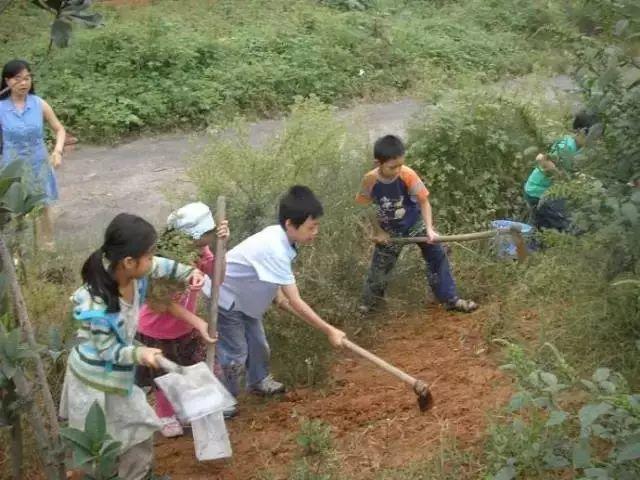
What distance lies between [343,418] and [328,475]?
0.57 meters

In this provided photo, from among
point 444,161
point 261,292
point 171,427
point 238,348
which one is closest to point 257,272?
point 261,292

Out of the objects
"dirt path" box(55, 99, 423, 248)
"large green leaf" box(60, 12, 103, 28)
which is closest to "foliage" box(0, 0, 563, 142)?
"dirt path" box(55, 99, 423, 248)

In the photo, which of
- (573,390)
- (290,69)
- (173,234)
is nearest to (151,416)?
(173,234)

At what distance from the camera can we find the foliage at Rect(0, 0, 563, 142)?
9688mm

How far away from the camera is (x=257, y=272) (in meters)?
4.05

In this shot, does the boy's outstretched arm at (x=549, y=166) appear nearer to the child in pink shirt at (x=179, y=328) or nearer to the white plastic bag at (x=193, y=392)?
the child in pink shirt at (x=179, y=328)

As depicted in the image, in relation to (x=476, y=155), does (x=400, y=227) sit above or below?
below

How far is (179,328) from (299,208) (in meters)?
0.76

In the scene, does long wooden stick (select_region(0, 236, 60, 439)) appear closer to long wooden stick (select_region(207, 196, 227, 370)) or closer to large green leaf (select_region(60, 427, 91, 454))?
large green leaf (select_region(60, 427, 91, 454))

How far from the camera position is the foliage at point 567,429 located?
256cm

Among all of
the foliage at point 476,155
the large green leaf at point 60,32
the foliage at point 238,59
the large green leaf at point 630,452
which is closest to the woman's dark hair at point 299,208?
the large green leaf at point 60,32

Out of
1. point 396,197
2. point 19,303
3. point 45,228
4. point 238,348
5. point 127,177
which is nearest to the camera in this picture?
point 19,303

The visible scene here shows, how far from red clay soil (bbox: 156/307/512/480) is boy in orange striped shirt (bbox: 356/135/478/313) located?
393 mm

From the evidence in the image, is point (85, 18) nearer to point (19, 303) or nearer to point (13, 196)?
point (13, 196)
